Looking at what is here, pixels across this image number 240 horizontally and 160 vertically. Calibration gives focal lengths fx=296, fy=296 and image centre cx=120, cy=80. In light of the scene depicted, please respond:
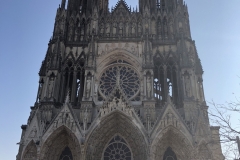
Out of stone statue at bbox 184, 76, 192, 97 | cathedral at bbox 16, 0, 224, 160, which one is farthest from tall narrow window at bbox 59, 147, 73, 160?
stone statue at bbox 184, 76, 192, 97

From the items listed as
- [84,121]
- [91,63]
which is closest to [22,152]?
[84,121]

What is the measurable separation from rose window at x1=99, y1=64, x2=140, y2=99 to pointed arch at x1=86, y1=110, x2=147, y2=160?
2.50 m

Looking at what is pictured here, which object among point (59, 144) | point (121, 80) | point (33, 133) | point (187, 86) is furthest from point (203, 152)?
point (33, 133)

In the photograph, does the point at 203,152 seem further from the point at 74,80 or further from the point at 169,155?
the point at 74,80

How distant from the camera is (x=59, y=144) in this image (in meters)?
20.6

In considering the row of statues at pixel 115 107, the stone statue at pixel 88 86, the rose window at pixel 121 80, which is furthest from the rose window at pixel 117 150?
the stone statue at pixel 88 86

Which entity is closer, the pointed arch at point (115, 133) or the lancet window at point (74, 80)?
the pointed arch at point (115, 133)

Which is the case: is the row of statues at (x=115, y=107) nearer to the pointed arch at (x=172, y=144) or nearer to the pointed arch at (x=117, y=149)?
the pointed arch at (x=117, y=149)

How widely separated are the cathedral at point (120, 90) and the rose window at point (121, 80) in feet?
0.26

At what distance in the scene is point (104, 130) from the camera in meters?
20.8

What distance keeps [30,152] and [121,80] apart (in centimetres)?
866

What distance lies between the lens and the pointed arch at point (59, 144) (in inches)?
774

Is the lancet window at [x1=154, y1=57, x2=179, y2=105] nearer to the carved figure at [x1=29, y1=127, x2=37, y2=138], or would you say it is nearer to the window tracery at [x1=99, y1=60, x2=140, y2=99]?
the window tracery at [x1=99, y1=60, x2=140, y2=99]

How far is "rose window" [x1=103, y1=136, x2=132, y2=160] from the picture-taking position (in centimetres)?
2059
